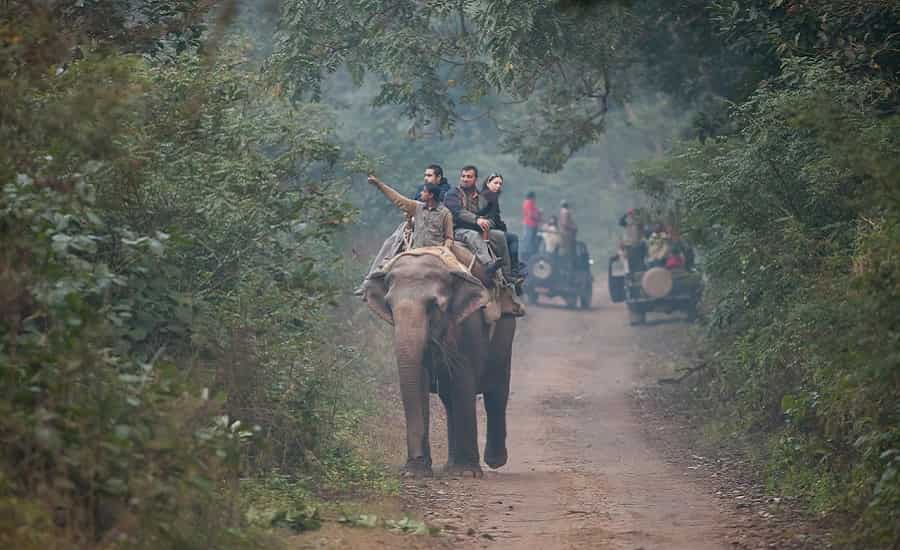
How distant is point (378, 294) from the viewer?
41.7 feet

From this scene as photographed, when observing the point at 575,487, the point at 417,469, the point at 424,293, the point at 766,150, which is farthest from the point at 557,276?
the point at 575,487

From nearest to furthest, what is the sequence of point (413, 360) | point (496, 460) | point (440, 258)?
point (413, 360) < point (440, 258) < point (496, 460)

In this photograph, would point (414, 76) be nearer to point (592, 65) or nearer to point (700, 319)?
point (592, 65)

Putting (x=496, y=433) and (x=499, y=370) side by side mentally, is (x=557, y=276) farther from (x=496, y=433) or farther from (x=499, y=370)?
(x=496, y=433)

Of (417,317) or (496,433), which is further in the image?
(496,433)

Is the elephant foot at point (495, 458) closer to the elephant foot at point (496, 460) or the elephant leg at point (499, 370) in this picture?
the elephant foot at point (496, 460)

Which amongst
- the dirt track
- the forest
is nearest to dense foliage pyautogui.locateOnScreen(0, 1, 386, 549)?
the forest

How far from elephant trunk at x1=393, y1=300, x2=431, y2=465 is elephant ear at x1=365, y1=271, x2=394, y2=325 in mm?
502

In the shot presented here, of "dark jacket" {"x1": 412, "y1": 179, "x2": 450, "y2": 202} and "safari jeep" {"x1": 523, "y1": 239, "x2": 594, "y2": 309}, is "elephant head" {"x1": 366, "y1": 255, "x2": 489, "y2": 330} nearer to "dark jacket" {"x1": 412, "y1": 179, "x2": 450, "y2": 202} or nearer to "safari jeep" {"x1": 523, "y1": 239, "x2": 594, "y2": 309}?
"dark jacket" {"x1": 412, "y1": 179, "x2": 450, "y2": 202}

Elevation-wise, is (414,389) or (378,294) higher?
(378,294)

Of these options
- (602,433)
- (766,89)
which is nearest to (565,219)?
(602,433)

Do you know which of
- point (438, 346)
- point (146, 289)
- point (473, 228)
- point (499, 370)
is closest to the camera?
point (146, 289)

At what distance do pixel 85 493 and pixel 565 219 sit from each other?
22175mm

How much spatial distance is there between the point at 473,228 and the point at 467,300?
1070mm
